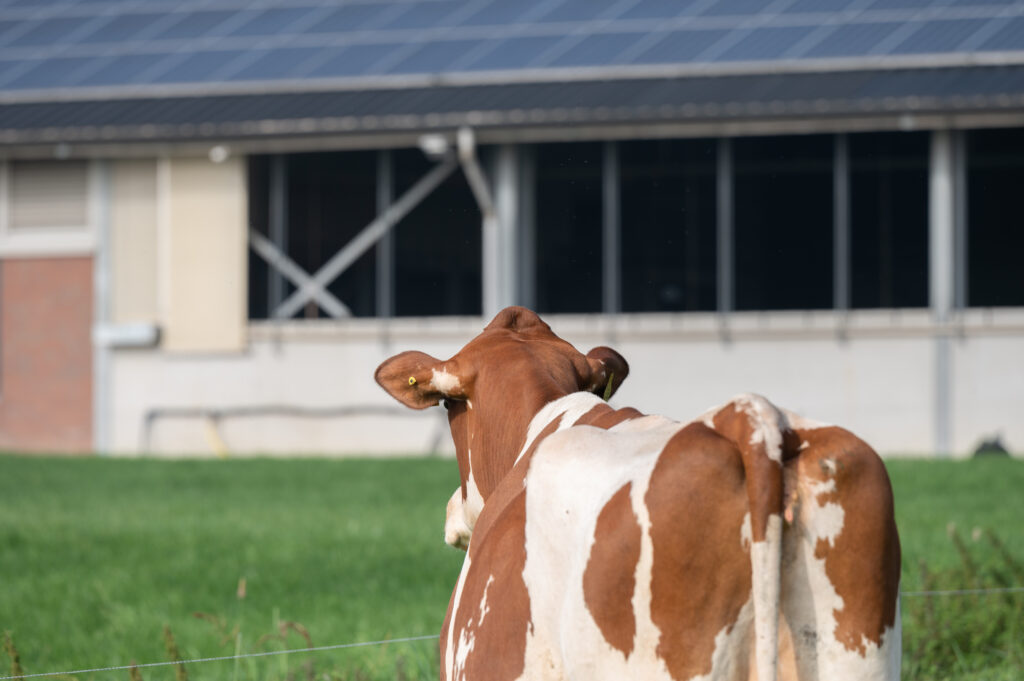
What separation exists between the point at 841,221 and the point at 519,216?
3.72 meters

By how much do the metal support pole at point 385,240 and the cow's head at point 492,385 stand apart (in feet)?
45.6

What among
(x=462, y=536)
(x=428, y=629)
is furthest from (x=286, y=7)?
(x=462, y=536)

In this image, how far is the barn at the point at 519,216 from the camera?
15.6 metres

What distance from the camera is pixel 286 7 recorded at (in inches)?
776

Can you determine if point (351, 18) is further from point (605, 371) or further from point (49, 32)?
point (605, 371)

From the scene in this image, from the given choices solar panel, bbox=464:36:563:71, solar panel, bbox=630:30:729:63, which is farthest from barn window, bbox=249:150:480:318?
solar panel, bbox=630:30:729:63

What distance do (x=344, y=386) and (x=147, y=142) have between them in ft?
12.5

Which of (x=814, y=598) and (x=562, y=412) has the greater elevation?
(x=562, y=412)

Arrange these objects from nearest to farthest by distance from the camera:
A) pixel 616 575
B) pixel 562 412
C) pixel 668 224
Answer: pixel 616 575, pixel 562 412, pixel 668 224

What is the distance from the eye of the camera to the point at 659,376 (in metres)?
16.1

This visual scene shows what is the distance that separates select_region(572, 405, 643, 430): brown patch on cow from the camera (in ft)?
8.77

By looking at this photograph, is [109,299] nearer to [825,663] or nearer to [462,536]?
[462,536]

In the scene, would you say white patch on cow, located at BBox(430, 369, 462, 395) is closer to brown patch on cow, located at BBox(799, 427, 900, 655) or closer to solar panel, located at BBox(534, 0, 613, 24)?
brown patch on cow, located at BBox(799, 427, 900, 655)

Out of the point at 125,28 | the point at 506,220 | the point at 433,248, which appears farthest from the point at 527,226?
the point at 125,28
